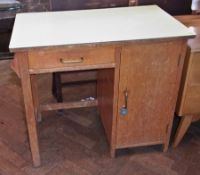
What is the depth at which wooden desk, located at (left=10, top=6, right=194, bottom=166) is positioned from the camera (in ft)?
4.63

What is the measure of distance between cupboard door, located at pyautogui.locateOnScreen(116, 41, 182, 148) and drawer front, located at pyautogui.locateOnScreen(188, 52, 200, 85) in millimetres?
92

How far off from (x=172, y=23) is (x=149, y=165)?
84 centimetres

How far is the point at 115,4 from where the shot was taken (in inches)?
84.7

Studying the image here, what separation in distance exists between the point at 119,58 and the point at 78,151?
0.73 metres

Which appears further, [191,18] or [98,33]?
[191,18]

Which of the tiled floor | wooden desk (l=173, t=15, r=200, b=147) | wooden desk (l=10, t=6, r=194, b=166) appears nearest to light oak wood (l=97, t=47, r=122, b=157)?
wooden desk (l=10, t=6, r=194, b=166)

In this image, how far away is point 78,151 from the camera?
1.89 meters

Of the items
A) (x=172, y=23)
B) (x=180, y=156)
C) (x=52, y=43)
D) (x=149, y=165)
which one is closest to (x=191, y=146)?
(x=180, y=156)

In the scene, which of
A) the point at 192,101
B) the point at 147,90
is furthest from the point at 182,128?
the point at 147,90

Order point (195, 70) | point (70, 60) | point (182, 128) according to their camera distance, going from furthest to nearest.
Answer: point (182, 128) → point (195, 70) → point (70, 60)

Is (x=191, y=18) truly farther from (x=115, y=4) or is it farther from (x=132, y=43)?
(x=132, y=43)

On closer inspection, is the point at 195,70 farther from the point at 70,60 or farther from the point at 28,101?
the point at 28,101

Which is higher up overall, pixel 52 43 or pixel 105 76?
pixel 52 43

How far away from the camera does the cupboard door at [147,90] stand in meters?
1.50
